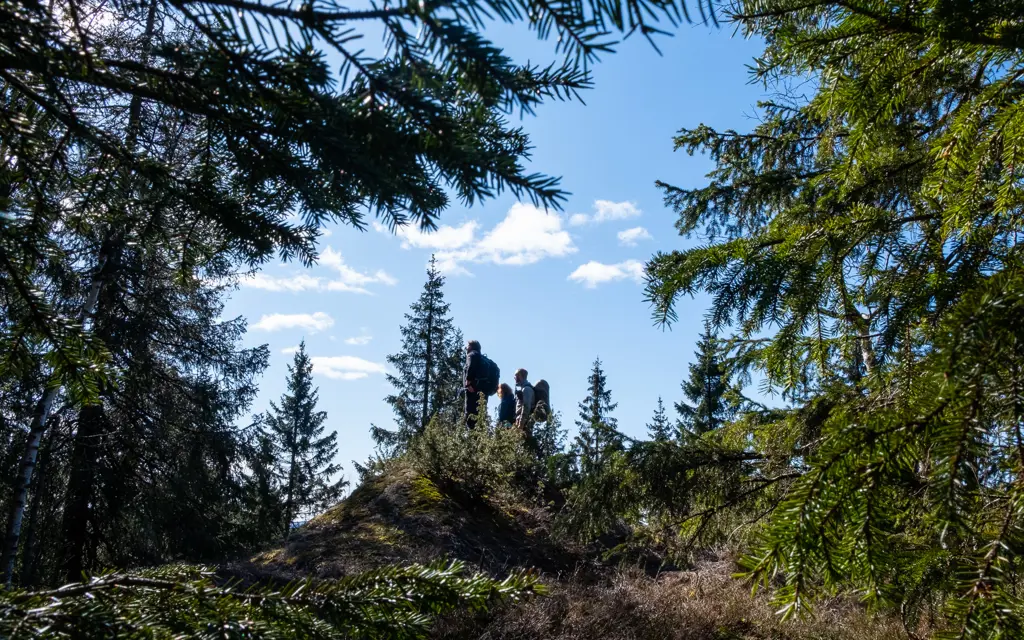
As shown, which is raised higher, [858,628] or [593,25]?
[593,25]

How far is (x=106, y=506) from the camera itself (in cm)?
1101

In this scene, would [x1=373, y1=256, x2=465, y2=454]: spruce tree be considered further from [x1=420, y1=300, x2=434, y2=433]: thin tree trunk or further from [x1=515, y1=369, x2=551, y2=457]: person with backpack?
[x1=515, y1=369, x2=551, y2=457]: person with backpack

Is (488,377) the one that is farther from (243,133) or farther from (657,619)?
(243,133)

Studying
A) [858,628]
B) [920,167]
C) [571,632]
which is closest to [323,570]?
[571,632]

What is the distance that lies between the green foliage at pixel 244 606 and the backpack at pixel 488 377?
1003 centimetres

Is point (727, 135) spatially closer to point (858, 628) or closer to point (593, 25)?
point (858, 628)

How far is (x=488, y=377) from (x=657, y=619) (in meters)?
6.56

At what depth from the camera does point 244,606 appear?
1.33 m

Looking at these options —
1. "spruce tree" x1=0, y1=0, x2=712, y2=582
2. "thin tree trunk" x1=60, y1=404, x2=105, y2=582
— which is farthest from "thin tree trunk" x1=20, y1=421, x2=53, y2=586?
"spruce tree" x1=0, y1=0, x2=712, y2=582

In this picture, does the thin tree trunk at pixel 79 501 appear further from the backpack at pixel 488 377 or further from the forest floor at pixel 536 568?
the backpack at pixel 488 377

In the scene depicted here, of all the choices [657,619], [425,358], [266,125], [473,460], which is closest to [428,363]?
[425,358]

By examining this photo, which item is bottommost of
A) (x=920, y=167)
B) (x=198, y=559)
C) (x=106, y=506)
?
(x=198, y=559)

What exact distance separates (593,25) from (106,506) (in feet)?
42.8


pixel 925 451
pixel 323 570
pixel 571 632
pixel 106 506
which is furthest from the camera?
pixel 106 506
